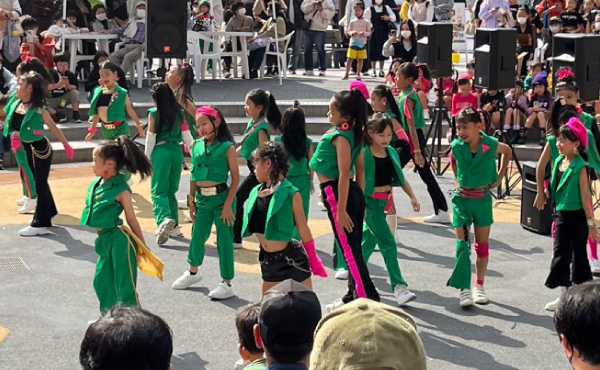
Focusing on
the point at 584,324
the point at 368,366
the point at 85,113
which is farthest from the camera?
the point at 85,113

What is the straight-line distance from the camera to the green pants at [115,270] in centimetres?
746

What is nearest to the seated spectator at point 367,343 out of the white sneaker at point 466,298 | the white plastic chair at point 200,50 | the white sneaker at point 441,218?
the white sneaker at point 466,298

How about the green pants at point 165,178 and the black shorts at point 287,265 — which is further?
the green pants at point 165,178

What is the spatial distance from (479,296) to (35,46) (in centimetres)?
1142

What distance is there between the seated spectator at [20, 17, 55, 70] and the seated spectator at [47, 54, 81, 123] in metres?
0.68

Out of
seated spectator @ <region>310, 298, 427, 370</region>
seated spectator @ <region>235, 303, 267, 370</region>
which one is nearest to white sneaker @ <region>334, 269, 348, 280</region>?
seated spectator @ <region>235, 303, 267, 370</region>

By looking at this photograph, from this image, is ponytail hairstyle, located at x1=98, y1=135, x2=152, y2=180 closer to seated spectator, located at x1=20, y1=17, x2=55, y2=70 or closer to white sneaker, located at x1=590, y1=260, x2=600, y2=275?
white sneaker, located at x1=590, y1=260, x2=600, y2=275

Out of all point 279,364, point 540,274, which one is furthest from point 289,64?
point 279,364

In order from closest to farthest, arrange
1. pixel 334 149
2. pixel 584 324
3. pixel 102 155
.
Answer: pixel 584 324 < pixel 102 155 < pixel 334 149

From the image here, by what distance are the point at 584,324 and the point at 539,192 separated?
17.8 feet

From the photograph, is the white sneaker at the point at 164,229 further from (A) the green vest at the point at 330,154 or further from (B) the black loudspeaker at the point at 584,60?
(B) the black loudspeaker at the point at 584,60

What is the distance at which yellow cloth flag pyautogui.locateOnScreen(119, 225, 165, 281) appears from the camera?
7449mm

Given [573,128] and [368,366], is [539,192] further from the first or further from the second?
[368,366]

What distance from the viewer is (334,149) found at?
8.09m
